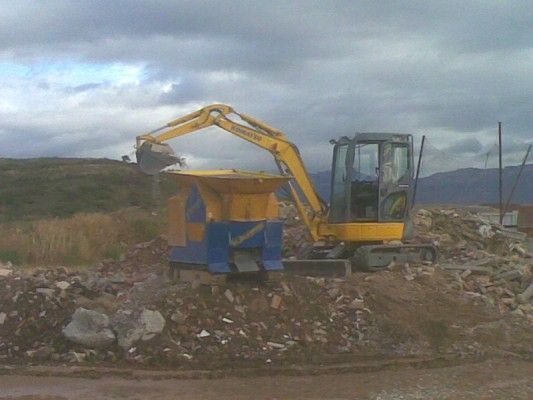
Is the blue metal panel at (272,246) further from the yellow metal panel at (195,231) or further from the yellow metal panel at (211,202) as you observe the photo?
the yellow metal panel at (195,231)

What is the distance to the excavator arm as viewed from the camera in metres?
15.5

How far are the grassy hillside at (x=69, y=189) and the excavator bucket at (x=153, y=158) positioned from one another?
38896 millimetres

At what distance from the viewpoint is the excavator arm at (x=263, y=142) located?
1547 cm

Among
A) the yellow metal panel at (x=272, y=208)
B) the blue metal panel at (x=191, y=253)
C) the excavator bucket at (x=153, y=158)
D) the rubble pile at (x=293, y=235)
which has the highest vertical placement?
the excavator bucket at (x=153, y=158)

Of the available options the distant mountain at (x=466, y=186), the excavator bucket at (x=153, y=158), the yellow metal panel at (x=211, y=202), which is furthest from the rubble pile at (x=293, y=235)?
the distant mountain at (x=466, y=186)

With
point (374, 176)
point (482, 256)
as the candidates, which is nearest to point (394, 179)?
point (374, 176)

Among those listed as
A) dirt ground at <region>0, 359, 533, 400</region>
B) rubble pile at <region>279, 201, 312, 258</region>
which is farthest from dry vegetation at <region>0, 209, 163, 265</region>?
dirt ground at <region>0, 359, 533, 400</region>

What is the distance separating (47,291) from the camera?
12250 mm

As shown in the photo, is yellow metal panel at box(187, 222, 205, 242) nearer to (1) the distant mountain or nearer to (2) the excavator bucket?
(2) the excavator bucket

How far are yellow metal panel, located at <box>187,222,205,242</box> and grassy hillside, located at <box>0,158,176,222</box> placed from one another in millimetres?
41434

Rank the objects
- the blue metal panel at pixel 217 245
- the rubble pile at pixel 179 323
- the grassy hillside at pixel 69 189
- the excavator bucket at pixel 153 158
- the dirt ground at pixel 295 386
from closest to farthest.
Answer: the dirt ground at pixel 295 386
the rubble pile at pixel 179 323
the blue metal panel at pixel 217 245
the excavator bucket at pixel 153 158
the grassy hillside at pixel 69 189

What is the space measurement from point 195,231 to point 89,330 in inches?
83.3

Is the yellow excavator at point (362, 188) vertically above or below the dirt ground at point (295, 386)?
above

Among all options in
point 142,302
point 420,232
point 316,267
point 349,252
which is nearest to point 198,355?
point 142,302
